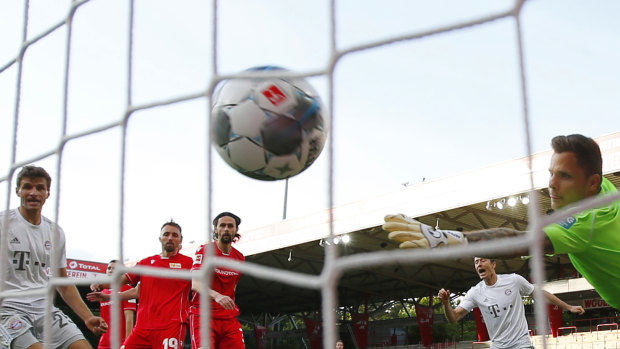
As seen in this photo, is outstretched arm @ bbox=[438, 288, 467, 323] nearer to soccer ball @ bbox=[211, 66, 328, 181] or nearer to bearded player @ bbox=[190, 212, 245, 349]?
bearded player @ bbox=[190, 212, 245, 349]

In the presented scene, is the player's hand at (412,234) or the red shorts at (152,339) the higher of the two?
the player's hand at (412,234)

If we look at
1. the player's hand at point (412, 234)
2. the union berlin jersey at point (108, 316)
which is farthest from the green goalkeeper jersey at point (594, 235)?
the union berlin jersey at point (108, 316)

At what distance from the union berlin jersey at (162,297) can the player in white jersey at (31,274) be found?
82 centimetres

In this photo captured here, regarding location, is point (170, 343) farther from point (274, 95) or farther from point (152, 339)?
point (274, 95)

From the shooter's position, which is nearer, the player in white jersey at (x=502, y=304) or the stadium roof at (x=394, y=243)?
the player in white jersey at (x=502, y=304)

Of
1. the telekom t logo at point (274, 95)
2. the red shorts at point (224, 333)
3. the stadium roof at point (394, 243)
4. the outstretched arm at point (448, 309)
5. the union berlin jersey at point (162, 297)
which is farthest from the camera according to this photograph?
the stadium roof at point (394, 243)

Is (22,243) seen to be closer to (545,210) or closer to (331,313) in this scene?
(331,313)

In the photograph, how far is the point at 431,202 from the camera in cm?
1207

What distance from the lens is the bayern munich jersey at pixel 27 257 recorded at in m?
3.09

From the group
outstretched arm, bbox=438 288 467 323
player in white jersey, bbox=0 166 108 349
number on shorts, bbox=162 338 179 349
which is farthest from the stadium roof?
player in white jersey, bbox=0 166 108 349

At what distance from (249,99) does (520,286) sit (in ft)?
9.97

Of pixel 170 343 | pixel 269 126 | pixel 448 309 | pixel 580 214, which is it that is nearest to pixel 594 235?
pixel 580 214

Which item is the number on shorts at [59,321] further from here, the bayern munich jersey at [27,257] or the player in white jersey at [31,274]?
the bayern munich jersey at [27,257]

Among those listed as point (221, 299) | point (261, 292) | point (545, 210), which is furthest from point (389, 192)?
point (261, 292)
